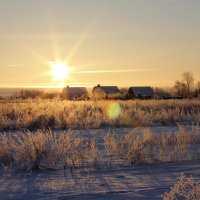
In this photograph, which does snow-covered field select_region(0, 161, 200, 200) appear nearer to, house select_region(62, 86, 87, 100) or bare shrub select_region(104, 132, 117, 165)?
bare shrub select_region(104, 132, 117, 165)

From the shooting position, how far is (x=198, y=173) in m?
11.2

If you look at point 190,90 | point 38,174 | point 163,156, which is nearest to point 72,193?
point 38,174

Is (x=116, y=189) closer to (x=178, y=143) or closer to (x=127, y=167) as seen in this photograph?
(x=127, y=167)

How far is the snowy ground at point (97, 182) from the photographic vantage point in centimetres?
926

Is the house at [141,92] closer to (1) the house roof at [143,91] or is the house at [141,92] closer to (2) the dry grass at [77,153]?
(1) the house roof at [143,91]

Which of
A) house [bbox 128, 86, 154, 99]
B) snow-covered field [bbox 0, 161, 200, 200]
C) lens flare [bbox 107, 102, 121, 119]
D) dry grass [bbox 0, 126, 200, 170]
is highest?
house [bbox 128, 86, 154, 99]

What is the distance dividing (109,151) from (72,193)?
4466mm

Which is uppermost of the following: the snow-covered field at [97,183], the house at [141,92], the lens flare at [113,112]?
the house at [141,92]

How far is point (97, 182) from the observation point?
1030 centimetres

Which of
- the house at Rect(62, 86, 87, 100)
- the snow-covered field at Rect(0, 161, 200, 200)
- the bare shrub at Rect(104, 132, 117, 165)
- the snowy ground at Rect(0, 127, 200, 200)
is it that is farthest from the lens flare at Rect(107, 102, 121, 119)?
the house at Rect(62, 86, 87, 100)

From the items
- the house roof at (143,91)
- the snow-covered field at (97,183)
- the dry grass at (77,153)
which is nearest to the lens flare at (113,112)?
the dry grass at (77,153)

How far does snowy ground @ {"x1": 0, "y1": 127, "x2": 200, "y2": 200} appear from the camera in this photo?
9258mm

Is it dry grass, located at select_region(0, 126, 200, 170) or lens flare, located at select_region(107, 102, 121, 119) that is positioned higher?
lens flare, located at select_region(107, 102, 121, 119)

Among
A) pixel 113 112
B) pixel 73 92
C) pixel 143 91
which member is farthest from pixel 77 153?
pixel 73 92
